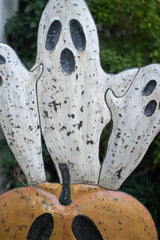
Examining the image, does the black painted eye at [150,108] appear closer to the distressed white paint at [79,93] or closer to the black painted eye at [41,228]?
the distressed white paint at [79,93]

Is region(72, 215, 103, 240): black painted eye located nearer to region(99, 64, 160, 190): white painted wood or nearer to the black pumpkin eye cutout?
region(99, 64, 160, 190): white painted wood

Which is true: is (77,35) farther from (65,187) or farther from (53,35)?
(65,187)

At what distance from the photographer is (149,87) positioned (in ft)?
4.15

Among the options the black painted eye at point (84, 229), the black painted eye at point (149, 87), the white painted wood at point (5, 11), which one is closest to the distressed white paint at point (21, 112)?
the black painted eye at point (84, 229)

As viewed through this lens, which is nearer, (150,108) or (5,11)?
(150,108)

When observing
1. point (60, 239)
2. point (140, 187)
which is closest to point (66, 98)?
point (60, 239)

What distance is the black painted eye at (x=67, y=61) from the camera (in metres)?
1.32

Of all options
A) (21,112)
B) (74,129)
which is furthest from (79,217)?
(21,112)

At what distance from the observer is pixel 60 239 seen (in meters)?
1.26

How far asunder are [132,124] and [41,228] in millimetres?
559

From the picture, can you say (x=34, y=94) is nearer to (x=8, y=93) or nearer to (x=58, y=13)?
(x=8, y=93)

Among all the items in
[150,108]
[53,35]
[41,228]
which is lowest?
[41,228]

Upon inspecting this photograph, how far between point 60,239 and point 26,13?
5.56ft

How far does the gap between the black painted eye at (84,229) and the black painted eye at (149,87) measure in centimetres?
55
